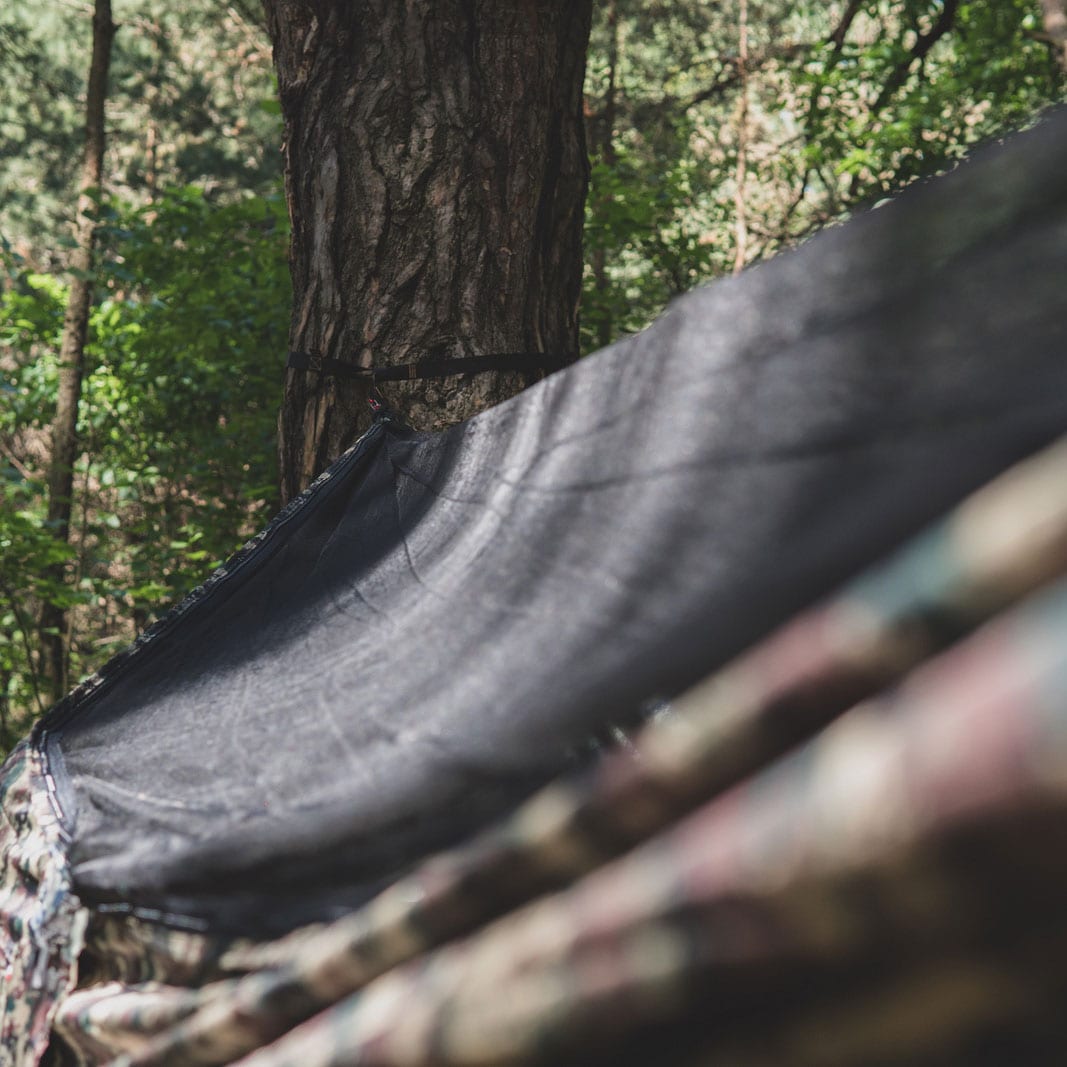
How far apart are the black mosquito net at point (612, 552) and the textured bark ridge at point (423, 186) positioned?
893 millimetres

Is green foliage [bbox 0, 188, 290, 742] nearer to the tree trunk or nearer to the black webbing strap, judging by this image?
the tree trunk

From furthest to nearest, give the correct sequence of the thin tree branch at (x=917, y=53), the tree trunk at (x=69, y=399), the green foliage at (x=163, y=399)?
the thin tree branch at (x=917, y=53) < the tree trunk at (x=69, y=399) < the green foliage at (x=163, y=399)

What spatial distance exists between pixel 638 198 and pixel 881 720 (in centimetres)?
406

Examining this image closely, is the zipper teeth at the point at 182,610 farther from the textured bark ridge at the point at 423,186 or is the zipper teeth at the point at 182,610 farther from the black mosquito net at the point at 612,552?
the textured bark ridge at the point at 423,186

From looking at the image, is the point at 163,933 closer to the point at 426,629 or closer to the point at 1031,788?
the point at 426,629

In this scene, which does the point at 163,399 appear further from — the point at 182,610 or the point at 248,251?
the point at 182,610

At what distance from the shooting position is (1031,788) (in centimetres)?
39

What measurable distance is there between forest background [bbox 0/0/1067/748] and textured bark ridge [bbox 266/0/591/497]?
77 cm

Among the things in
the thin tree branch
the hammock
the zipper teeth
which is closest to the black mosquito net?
the hammock

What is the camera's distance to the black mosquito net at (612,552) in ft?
2.35

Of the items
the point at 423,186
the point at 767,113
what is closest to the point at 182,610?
the point at 423,186

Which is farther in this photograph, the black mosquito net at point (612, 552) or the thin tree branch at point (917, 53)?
the thin tree branch at point (917, 53)

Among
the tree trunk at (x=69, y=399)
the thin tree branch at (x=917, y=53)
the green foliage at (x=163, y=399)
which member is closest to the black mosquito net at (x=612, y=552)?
the green foliage at (x=163, y=399)

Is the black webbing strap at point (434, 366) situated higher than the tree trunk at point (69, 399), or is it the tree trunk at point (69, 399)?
the tree trunk at point (69, 399)
